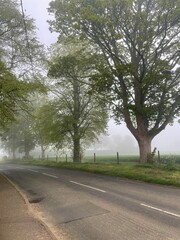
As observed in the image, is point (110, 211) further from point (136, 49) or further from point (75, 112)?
point (75, 112)

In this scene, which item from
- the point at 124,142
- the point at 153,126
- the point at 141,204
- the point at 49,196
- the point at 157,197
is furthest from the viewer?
the point at 124,142

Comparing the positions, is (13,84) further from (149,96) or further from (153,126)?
(153,126)

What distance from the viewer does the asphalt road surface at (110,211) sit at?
24.7 feet

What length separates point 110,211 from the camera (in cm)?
986

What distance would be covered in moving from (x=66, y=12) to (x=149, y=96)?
961 centimetres

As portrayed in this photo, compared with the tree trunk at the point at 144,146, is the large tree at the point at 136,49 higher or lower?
higher

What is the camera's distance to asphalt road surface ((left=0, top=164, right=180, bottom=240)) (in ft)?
24.7

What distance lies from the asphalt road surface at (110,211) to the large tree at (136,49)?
1001 centimetres

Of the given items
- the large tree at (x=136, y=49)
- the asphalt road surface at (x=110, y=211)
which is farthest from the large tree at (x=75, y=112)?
the asphalt road surface at (x=110, y=211)

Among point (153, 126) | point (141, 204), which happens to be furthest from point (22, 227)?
point (153, 126)


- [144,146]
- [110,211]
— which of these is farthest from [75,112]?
[110,211]

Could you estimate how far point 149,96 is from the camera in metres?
24.5

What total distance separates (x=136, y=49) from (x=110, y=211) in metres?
15.2

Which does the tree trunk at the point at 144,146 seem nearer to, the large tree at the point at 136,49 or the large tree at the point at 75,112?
the large tree at the point at 136,49
